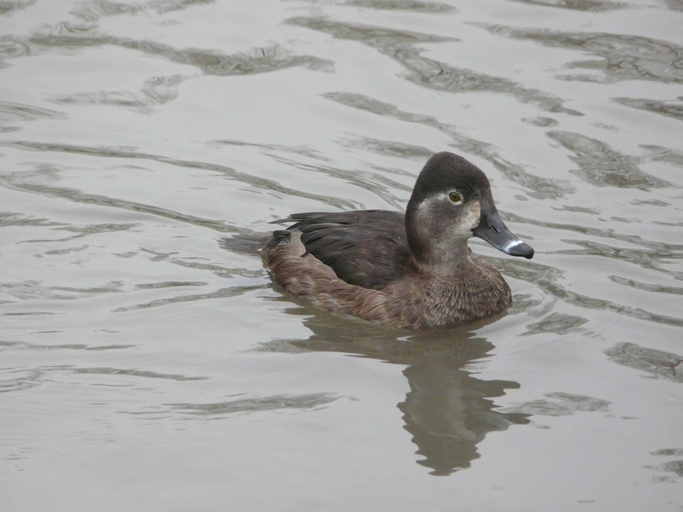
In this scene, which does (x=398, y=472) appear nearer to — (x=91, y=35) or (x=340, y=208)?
(x=340, y=208)

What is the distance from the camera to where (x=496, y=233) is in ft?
27.0

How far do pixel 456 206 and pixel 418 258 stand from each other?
50 centimetres

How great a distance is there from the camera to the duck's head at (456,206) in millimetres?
8148

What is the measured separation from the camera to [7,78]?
11375 millimetres

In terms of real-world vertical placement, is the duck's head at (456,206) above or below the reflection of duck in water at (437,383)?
above

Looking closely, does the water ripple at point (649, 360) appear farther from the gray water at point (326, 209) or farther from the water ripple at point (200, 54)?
the water ripple at point (200, 54)

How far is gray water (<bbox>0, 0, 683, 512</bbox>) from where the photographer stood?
646 centimetres

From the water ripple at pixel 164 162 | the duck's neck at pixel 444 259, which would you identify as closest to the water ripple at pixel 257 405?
the duck's neck at pixel 444 259

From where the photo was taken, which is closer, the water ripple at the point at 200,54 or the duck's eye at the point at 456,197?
the duck's eye at the point at 456,197

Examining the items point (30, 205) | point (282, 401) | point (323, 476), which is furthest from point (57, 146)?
point (323, 476)

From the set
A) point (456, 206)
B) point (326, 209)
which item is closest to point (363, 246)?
point (456, 206)

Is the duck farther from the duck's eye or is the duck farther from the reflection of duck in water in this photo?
the reflection of duck in water

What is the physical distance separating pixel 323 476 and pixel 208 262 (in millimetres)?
2943

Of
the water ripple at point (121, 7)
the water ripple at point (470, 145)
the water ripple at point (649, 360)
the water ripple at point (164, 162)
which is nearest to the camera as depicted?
the water ripple at point (649, 360)
